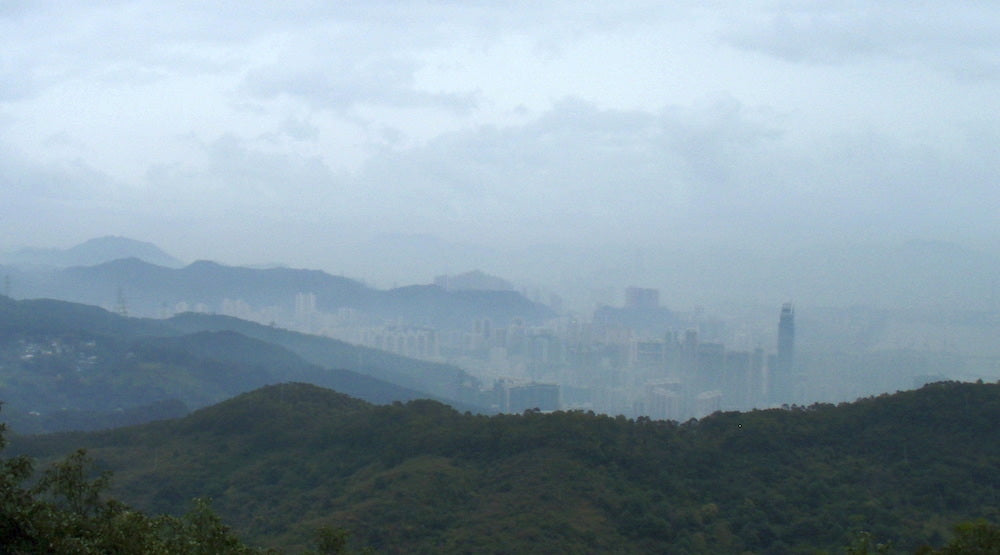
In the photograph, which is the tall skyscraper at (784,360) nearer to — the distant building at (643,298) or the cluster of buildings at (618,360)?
the cluster of buildings at (618,360)

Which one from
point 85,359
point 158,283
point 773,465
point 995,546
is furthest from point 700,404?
point 158,283

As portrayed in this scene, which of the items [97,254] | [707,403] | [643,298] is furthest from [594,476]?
[97,254]

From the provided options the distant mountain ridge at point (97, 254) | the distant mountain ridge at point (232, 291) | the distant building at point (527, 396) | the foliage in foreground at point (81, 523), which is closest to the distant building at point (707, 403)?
the distant building at point (527, 396)

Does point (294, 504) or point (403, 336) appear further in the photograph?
point (403, 336)

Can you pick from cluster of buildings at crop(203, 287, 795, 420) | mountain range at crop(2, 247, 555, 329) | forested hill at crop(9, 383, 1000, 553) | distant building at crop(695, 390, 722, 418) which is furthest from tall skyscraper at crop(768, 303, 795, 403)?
mountain range at crop(2, 247, 555, 329)

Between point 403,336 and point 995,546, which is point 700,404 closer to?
point 995,546

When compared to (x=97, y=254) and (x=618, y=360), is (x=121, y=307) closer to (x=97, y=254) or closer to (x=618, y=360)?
(x=618, y=360)

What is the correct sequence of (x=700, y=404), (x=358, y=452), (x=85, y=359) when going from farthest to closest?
(x=85, y=359) → (x=700, y=404) → (x=358, y=452)
